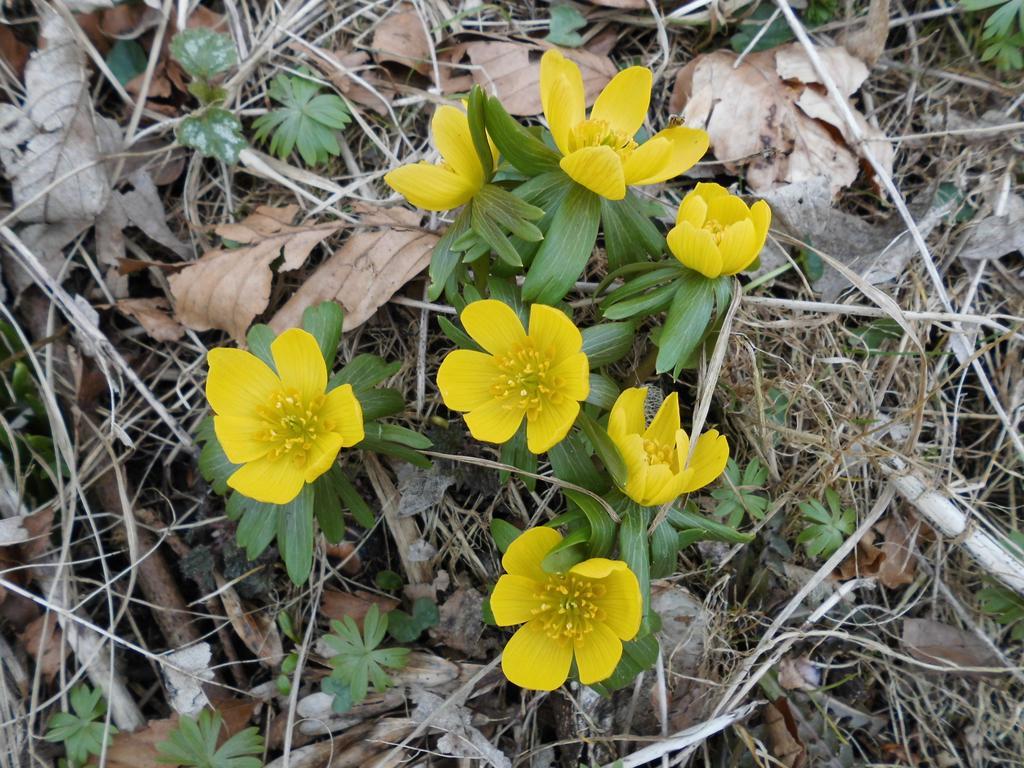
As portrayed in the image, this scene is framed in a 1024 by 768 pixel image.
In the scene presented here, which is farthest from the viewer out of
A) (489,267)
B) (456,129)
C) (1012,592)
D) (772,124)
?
(772,124)

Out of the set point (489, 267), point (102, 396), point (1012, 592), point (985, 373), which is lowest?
point (1012, 592)

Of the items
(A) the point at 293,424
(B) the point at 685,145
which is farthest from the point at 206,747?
(B) the point at 685,145

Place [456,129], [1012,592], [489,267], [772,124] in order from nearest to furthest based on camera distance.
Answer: [456,129] → [489,267] → [1012,592] → [772,124]

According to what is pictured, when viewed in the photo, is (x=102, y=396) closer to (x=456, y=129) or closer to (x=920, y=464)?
(x=456, y=129)

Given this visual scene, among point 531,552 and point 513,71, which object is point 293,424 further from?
point 513,71

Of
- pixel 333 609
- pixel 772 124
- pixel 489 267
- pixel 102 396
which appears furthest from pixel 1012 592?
pixel 102 396

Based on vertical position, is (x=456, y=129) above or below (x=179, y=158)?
above

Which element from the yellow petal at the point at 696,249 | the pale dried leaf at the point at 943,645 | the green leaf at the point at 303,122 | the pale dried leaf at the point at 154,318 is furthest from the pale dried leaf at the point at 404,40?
the pale dried leaf at the point at 943,645

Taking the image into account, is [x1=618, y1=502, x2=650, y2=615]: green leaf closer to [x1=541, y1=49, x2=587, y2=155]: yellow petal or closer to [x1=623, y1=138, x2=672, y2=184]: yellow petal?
[x1=623, y1=138, x2=672, y2=184]: yellow petal
